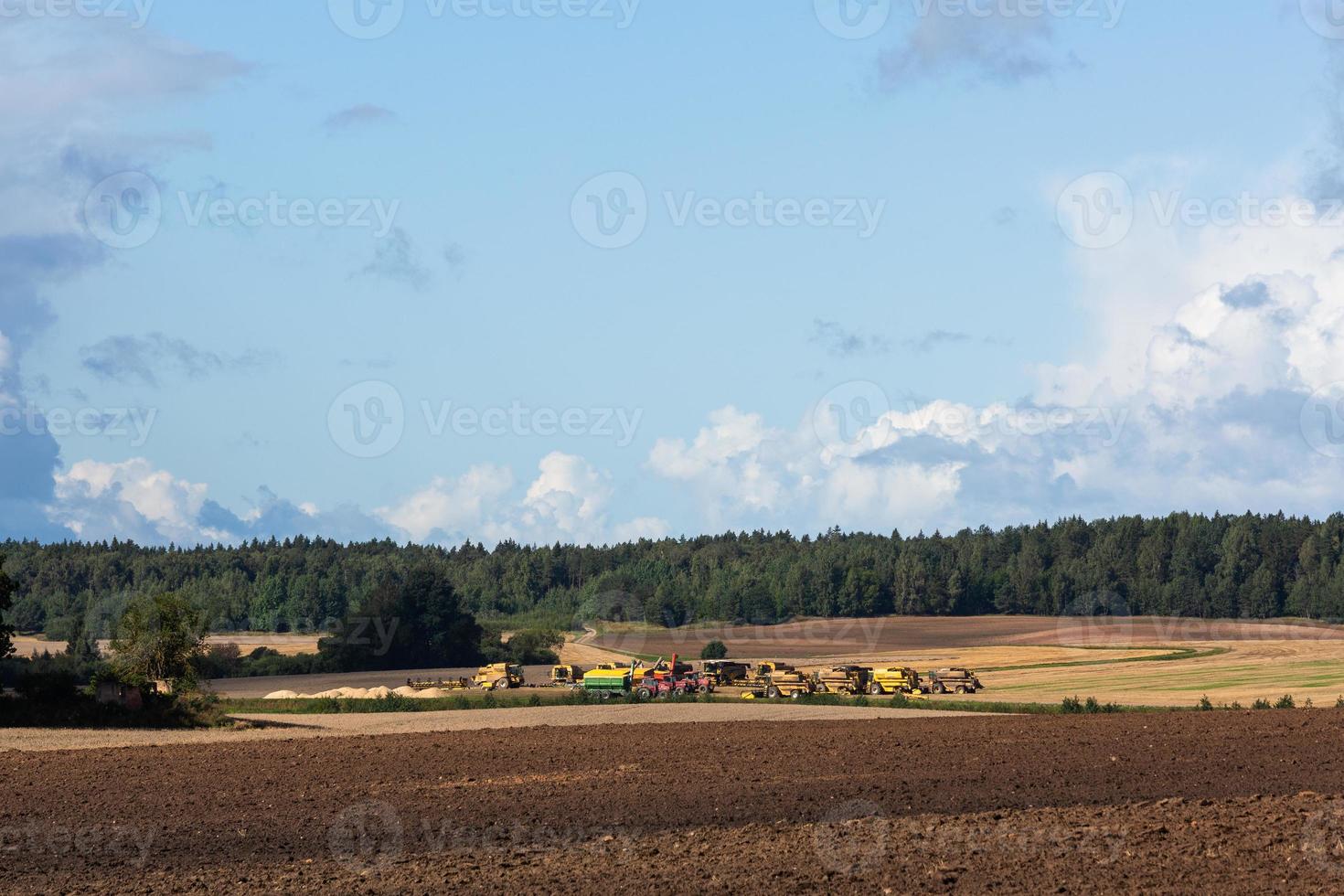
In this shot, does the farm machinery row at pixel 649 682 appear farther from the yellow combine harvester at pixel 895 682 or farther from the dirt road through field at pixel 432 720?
the yellow combine harvester at pixel 895 682

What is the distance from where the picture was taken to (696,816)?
95.1 ft

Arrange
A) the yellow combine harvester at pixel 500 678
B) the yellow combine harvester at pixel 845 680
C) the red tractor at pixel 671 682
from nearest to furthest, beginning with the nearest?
1. the red tractor at pixel 671 682
2. the yellow combine harvester at pixel 845 680
3. the yellow combine harvester at pixel 500 678

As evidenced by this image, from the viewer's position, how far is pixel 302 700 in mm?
74750

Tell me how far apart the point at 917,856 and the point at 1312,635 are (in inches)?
4108

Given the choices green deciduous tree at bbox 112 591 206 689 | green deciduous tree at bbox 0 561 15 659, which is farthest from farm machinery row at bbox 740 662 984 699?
green deciduous tree at bbox 0 561 15 659

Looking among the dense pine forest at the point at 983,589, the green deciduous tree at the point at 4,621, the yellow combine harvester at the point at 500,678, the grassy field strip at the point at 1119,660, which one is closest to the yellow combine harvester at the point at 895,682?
the yellow combine harvester at the point at 500,678

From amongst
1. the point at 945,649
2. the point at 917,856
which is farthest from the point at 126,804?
the point at 945,649

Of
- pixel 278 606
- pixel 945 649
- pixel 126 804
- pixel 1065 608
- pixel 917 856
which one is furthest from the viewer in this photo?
pixel 278 606

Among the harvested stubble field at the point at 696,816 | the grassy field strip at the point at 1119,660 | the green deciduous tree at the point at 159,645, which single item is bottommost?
the harvested stubble field at the point at 696,816

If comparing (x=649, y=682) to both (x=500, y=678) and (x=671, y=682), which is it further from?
(x=500, y=678)

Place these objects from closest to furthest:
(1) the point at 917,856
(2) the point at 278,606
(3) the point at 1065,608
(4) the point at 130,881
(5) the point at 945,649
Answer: (4) the point at 130,881, (1) the point at 917,856, (5) the point at 945,649, (3) the point at 1065,608, (2) the point at 278,606

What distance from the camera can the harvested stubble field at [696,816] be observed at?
879 inches

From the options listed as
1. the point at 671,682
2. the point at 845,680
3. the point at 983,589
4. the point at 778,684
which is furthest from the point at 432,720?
the point at 983,589

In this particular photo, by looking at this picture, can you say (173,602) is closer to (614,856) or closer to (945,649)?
(614,856)
